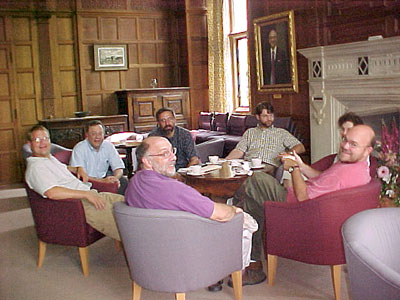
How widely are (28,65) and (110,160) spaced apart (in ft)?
14.5

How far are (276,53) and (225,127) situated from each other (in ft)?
6.46

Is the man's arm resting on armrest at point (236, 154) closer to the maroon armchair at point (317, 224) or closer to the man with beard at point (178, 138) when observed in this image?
the man with beard at point (178, 138)

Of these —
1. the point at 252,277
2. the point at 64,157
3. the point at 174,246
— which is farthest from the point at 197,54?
the point at 174,246

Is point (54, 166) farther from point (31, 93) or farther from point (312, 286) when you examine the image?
point (31, 93)

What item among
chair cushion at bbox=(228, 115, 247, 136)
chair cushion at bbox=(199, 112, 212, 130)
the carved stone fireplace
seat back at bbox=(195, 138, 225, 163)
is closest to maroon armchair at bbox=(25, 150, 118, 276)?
seat back at bbox=(195, 138, 225, 163)

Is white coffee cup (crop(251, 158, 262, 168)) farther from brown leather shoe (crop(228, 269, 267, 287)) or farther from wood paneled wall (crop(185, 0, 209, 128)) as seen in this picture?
wood paneled wall (crop(185, 0, 209, 128))

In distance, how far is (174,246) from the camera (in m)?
2.94

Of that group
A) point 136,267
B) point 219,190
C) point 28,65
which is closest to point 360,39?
point 219,190

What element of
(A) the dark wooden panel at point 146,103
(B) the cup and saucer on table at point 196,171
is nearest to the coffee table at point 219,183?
(B) the cup and saucer on table at point 196,171

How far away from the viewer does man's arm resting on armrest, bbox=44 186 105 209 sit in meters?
4.02

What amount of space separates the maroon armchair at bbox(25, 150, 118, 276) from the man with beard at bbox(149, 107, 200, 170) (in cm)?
137

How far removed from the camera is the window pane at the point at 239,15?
367 inches

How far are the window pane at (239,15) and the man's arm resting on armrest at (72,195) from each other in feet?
19.7

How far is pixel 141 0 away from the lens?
9781 millimetres
